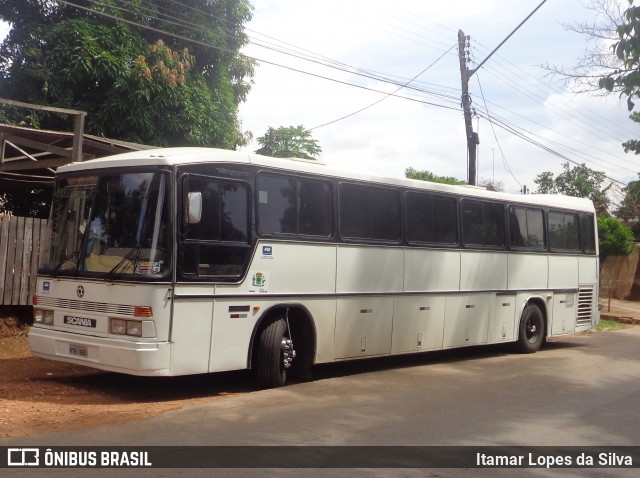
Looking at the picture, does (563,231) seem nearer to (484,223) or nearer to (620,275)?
(484,223)

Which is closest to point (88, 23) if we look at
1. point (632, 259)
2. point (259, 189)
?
point (259, 189)

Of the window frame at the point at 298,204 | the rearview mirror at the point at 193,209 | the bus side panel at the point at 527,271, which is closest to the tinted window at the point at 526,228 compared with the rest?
the bus side panel at the point at 527,271

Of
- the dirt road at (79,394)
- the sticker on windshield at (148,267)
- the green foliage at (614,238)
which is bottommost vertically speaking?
the dirt road at (79,394)

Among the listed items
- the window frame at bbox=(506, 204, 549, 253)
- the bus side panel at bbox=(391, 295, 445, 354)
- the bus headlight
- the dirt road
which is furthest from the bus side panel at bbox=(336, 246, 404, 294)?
the bus headlight

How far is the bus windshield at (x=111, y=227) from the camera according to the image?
915 centimetres

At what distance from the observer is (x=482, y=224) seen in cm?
1452

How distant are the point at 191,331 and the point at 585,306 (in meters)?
11.2

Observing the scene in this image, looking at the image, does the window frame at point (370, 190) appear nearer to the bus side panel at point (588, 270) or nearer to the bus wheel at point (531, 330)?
the bus wheel at point (531, 330)

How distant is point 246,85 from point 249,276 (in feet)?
42.3

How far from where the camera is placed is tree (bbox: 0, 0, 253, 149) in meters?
16.6

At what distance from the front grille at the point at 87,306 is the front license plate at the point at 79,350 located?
46 cm

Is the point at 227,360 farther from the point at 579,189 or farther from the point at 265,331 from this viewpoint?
the point at 579,189

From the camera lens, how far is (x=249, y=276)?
9.99 meters

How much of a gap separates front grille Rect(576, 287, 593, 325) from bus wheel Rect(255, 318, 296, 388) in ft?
30.4
